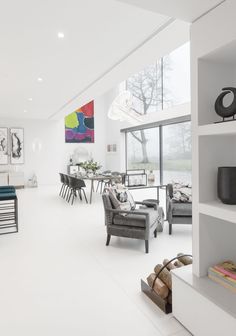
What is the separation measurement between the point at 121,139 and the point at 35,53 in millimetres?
7776

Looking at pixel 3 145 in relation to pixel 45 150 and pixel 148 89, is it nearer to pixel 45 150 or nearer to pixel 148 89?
pixel 45 150

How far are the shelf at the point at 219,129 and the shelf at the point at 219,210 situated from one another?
1.80ft

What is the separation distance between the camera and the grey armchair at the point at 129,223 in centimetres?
344

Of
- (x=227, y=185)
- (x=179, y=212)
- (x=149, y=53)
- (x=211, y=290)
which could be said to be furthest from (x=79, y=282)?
(x=149, y=53)

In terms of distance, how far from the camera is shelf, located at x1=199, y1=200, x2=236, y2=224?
172 cm

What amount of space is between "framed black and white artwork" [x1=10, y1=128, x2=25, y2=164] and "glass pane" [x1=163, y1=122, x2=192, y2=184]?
20.3 feet

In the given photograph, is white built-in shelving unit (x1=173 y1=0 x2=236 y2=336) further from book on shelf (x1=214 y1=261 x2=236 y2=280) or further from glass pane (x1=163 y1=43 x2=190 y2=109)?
glass pane (x1=163 y1=43 x2=190 y2=109)

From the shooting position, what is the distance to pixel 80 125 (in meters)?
12.5

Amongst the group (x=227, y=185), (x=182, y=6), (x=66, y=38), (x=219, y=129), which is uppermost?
(x=66, y=38)

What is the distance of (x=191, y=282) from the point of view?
193 centimetres

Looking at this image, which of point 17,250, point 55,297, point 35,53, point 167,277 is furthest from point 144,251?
point 35,53

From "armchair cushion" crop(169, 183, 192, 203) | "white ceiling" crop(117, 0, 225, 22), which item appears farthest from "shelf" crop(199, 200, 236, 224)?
"armchair cushion" crop(169, 183, 192, 203)

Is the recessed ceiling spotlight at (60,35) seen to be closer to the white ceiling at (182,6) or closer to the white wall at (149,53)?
the white wall at (149,53)

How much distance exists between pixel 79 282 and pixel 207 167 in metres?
1.85
